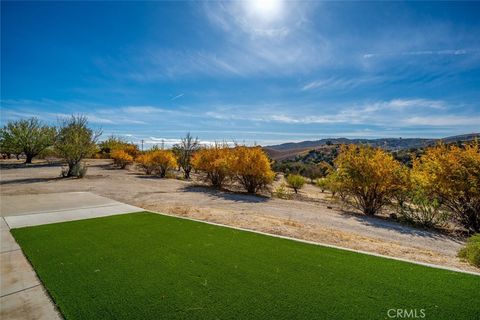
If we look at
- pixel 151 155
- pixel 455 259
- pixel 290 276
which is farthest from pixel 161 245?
pixel 151 155

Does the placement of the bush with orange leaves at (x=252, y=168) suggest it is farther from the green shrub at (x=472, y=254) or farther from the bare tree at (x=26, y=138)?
the bare tree at (x=26, y=138)

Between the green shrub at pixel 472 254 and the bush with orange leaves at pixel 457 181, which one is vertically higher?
the bush with orange leaves at pixel 457 181

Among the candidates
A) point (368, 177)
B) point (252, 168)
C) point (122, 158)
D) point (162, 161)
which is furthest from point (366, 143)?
point (122, 158)

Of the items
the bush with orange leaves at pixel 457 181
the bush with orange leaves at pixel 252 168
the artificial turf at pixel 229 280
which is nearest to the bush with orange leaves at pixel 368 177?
the bush with orange leaves at pixel 457 181

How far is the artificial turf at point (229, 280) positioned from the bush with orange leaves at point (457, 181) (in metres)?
5.50

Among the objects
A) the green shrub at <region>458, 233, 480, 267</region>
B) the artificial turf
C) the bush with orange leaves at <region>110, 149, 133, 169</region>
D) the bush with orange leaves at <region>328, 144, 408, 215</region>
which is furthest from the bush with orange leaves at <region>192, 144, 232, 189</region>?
the bush with orange leaves at <region>110, 149, 133, 169</region>

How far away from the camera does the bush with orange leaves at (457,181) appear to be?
7.84m

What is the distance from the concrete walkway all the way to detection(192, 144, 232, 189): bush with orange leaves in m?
6.90

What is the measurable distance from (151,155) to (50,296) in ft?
63.1

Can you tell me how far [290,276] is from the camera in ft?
12.5

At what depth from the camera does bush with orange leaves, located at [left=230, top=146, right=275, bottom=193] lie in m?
13.6

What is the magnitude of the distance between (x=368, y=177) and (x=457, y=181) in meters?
2.73

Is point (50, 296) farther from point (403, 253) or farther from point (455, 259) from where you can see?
point (455, 259)

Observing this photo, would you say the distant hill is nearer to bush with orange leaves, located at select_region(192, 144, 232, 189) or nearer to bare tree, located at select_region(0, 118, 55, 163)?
bush with orange leaves, located at select_region(192, 144, 232, 189)
